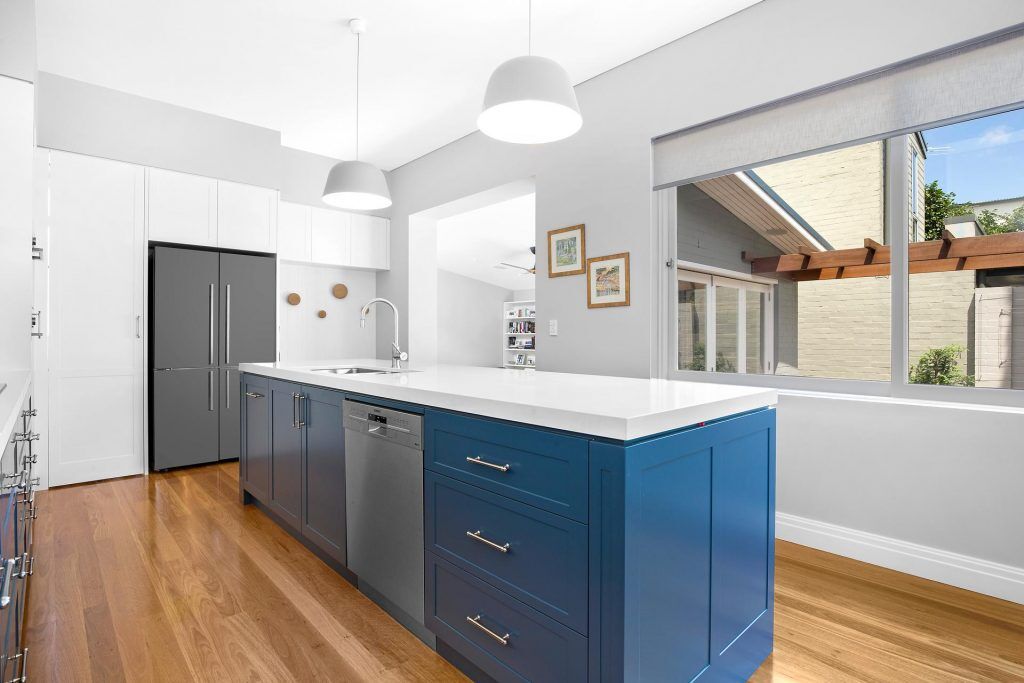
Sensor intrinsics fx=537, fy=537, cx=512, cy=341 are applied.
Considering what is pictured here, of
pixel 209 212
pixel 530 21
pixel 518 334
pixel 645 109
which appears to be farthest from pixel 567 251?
pixel 518 334

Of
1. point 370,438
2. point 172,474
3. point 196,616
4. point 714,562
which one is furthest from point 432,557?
point 172,474

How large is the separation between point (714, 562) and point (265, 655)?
145 centimetres

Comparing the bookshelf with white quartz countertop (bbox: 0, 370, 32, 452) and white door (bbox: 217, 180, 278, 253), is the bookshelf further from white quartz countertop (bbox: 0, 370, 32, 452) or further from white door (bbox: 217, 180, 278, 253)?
white quartz countertop (bbox: 0, 370, 32, 452)

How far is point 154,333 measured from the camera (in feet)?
13.2

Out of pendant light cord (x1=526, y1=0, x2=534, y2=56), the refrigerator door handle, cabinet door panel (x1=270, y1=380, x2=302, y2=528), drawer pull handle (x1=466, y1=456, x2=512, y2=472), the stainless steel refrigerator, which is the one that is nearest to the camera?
drawer pull handle (x1=466, y1=456, x2=512, y2=472)

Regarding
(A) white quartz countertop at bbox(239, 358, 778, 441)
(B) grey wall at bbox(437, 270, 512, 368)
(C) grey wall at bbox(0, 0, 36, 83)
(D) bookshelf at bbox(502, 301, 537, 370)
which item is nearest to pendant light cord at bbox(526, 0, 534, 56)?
(A) white quartz countertop at bbox(239, 358, 778, 441)

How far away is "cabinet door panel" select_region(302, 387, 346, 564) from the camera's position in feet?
7.33

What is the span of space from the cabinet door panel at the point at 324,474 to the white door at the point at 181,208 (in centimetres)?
252

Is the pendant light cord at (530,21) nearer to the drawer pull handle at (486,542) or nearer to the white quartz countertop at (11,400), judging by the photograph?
the drawer pull handle at (486,542)

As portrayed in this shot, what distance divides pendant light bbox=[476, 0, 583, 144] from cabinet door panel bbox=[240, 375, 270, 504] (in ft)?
6.07

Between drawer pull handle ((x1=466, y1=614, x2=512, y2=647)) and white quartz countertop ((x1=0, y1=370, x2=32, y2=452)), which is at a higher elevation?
white quartz countertop ((x1=0, y1=370, x2=32, y2=452))

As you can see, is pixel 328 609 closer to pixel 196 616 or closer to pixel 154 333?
pixel 196 616

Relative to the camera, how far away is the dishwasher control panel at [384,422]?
5.88 ft

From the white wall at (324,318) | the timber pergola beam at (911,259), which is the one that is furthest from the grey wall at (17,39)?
the timber pergola beam at (911,259)
